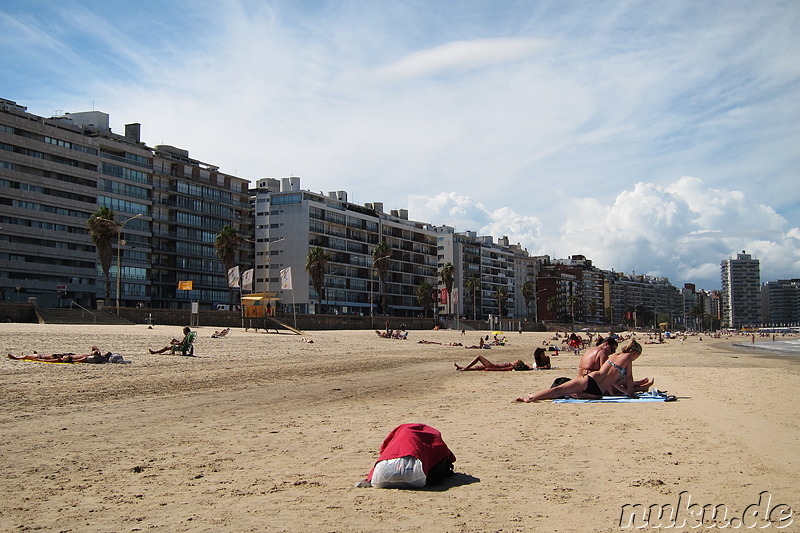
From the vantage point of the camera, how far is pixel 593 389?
45.1 feet

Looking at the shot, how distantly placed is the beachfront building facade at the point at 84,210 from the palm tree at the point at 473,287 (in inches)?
2310

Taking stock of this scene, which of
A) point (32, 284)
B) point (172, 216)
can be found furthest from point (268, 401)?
point (172, 216)

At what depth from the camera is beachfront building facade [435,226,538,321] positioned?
145 m

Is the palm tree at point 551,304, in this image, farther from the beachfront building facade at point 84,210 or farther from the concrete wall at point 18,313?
the concrete wall at point 18,313

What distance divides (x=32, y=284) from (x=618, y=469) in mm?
77516

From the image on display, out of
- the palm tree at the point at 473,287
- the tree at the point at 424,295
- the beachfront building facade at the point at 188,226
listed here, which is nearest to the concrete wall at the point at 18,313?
the beachfront building facade at the point at 188,226

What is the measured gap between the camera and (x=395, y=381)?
20.4 m

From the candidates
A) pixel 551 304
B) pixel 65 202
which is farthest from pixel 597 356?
pixel 551 304

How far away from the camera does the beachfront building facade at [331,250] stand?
103m

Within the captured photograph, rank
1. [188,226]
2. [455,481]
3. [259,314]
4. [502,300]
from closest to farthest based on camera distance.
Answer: [455,481] < [259,314] < [188,226] < [502,300]

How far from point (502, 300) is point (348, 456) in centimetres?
15173

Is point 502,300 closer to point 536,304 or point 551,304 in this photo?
point 551,304

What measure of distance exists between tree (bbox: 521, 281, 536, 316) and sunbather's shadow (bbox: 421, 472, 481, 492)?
160453 millimetres

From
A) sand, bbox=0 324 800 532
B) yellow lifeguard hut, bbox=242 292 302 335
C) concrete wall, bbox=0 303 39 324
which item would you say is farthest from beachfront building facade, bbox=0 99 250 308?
sand, bbox=0 324 800 532
